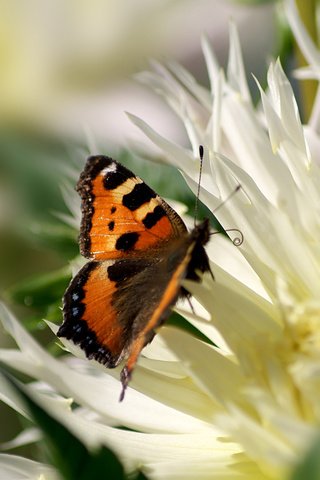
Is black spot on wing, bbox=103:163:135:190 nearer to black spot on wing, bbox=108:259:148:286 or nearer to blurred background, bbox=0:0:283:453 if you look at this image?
black spot on wing, bbox=108:259:148:286

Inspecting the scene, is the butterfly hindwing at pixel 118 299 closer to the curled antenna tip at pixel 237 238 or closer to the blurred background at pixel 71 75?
the curled antenna tip at pixel 237 238

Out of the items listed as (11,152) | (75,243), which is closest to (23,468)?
(75,243)

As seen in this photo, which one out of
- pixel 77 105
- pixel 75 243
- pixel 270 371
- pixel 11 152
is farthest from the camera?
pixel 77 105

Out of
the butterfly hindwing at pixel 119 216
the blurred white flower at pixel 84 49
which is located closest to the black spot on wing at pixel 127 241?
the butterfly hindwing at pixel 119 216

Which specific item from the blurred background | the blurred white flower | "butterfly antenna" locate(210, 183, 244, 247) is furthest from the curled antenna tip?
the blurred white flower

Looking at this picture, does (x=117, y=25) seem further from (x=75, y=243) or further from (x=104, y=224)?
(x=104, y=224)

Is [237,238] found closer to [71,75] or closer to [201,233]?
[201,233]

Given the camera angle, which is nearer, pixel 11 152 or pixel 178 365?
pixel 178 365
